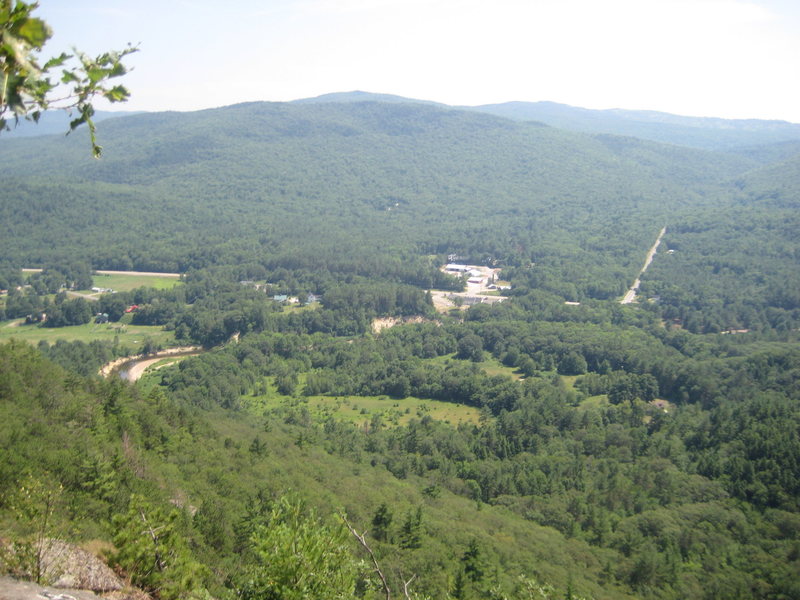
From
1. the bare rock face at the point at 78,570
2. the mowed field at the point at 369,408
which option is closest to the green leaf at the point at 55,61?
the bare rock face at the point at 78,570

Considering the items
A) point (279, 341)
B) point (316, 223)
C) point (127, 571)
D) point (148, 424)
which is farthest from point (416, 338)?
point (316, 223)

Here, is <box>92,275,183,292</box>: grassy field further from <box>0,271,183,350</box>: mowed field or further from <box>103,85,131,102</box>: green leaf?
<box>103,85,131,102</box>: green leaf

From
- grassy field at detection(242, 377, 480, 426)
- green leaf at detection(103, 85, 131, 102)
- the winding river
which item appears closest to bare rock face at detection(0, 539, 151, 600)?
green leaf at detection(103, 85, 131, 102)

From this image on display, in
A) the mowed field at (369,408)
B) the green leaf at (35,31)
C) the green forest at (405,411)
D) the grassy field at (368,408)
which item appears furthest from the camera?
the grassy field at (368,408)

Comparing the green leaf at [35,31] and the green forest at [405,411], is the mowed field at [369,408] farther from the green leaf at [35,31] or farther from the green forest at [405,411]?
the green leaf at [35,31]

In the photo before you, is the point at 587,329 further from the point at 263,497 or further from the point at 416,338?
the point at 263,497

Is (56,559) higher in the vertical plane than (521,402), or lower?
higher
